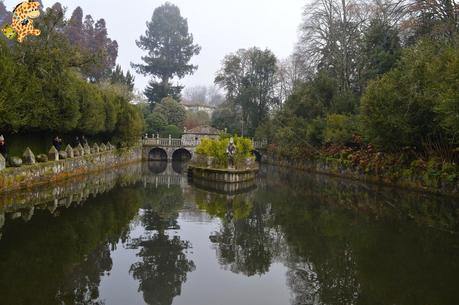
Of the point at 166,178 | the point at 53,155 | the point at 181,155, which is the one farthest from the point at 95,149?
the point at 181,155

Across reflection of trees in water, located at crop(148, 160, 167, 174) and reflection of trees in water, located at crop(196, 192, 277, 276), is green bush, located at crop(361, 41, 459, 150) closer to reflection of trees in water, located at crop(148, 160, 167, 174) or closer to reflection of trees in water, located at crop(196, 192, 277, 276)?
reflection of trees in water, located at crop(196, 192, 277, 276)

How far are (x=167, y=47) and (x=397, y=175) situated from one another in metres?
57.8

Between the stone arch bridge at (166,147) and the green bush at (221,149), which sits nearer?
the green bush at (221,149)

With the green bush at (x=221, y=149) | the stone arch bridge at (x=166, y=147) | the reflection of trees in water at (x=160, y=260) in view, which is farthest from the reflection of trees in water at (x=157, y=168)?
the reflection of trees in water at (x=160, y=260)

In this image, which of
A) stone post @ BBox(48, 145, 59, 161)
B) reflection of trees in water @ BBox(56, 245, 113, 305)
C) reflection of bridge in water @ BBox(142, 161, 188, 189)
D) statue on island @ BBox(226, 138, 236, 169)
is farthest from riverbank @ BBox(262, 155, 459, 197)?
stone post @ BBox(48, 145, 59, 161)

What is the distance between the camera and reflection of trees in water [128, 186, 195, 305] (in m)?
6.85

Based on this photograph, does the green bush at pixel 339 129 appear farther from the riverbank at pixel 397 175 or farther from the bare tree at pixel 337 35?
the bare tree at pixel 337 35

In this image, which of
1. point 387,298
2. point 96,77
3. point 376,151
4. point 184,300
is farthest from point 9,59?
point 96,77

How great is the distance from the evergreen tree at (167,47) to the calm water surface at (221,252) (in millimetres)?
57529

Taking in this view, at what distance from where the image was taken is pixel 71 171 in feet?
74.4

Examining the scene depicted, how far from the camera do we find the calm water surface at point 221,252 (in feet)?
22.2

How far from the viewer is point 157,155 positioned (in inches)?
2239

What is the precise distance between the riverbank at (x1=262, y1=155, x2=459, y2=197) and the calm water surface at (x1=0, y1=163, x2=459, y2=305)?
11.6ft

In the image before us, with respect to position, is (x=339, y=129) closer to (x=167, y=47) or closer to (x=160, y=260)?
(x=160, y=260)
